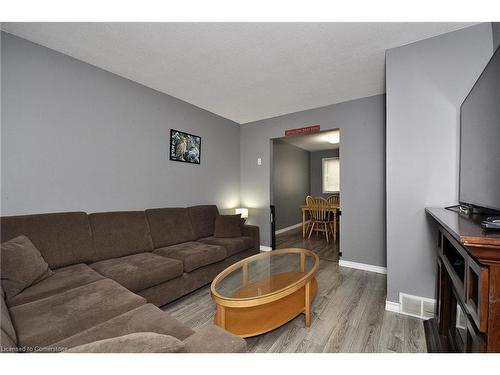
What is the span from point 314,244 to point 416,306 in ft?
7.63

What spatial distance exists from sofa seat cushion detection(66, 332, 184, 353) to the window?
20.1 feet

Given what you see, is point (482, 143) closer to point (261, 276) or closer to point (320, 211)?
point (261, 276)

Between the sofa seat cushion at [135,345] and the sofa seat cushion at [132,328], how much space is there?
1.34 feet

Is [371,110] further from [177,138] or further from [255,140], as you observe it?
[177,138]

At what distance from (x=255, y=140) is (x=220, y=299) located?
10.1 feet

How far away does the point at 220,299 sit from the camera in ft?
4.18

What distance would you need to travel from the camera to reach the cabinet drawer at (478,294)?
732mm

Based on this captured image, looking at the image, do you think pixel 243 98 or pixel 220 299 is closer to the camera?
pixel 220 299

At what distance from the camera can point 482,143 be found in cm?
119

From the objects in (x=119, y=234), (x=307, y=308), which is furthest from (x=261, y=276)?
(x=119, y=234)

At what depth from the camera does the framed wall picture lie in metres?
2.85

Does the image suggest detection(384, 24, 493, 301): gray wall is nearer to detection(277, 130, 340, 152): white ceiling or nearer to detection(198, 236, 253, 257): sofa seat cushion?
detection(198, 236, 253, 257): sofa seat cushion

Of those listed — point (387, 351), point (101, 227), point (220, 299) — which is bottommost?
point (387, 351)
